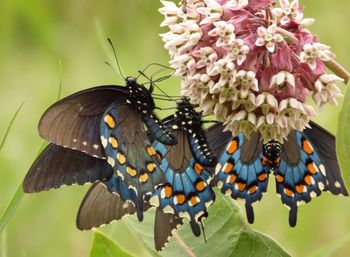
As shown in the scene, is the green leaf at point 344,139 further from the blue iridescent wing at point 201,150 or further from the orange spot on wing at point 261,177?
the blue iridescent wing at point 201,150

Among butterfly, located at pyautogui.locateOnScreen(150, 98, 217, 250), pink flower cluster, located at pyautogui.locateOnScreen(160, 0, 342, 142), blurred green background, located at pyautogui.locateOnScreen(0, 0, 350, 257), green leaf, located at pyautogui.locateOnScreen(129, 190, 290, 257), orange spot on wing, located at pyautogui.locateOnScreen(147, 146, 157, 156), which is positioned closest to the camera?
pink flower cluster, located at pyautogui.locateOnScreen(160, 0, 342, 142)

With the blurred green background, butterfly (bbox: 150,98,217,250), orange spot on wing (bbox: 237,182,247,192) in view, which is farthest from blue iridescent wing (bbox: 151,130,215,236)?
the blurred green background

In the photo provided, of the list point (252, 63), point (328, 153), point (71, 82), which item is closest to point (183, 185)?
point (328, 153)

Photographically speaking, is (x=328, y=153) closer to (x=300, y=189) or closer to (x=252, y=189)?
(x=300, y=189)

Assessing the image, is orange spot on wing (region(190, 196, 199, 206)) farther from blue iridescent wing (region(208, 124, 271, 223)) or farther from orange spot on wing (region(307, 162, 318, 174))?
orange spot on wing (region(307, 162, 318, 174))

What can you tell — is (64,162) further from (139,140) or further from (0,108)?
(0,108)

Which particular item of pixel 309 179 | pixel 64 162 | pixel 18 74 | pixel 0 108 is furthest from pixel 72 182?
pixel 18 74

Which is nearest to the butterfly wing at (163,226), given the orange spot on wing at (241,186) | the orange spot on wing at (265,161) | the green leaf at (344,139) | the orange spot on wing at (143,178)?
the orange spot on wing at (143,178)
